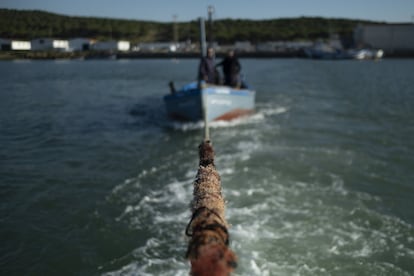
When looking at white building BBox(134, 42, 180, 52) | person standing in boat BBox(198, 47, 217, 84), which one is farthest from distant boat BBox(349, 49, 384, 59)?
person standing in boat BBox(198, 47, 217, 84)

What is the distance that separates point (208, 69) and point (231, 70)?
1353 mm

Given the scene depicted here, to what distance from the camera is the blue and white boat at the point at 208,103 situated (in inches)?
606

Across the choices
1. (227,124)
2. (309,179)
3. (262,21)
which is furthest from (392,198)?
(262,21)

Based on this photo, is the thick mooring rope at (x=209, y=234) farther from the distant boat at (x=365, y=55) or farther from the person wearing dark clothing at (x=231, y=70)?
the distant boat at (x=365, y=55)

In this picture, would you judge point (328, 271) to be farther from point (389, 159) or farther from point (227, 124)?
point (227, 124)

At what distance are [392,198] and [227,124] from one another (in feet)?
29.8

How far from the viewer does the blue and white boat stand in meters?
15.4

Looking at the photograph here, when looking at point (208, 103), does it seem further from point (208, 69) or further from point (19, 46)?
point (19, 46)

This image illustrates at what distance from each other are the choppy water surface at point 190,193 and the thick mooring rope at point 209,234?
11.3ft

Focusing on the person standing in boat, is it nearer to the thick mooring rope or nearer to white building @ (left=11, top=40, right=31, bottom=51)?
white building @ (left=11, top=40, right=31, bottom=51)

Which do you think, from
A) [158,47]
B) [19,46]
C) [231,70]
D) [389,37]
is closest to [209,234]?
[19,46]

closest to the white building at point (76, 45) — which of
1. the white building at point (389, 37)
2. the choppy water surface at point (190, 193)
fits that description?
the choppy water surface at point (190, 193)

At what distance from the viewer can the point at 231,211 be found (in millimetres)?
7398

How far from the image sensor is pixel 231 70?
16.8m
